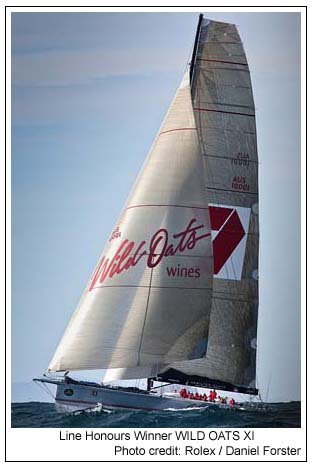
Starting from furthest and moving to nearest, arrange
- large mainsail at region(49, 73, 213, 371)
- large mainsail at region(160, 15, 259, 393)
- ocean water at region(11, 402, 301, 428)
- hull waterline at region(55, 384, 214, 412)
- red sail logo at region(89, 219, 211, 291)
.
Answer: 1. large mainsail at region(160, 15, 259, 393)
2. hull waterline at region(55, 384, 214, 412)
3. red sail logo at region(89, 219, 211, 291)
4. large mainsail at region(49, 73, 213, 371)
5. ocean water at region(11, 402, 301, 428)

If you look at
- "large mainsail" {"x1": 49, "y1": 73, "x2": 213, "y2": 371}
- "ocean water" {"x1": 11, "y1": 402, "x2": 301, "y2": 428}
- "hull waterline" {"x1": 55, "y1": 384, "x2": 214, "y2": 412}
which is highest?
"large mainsail" {"x1": 49, "y1": 73, "x2": 213, "y2": 371}

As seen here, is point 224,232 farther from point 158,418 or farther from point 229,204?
point 158,418

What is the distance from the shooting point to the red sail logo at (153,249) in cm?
1413

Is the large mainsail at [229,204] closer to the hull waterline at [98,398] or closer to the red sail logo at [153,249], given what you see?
the hull waterline at [98,398]

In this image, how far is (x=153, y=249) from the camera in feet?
46.4

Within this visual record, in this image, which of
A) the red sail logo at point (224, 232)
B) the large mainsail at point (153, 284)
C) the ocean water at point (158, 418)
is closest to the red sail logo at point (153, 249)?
the large mainsail at point (153, 284)

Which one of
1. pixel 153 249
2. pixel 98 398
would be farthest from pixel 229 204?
pixel 98 398

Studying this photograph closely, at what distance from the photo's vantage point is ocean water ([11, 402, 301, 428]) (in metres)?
13.1

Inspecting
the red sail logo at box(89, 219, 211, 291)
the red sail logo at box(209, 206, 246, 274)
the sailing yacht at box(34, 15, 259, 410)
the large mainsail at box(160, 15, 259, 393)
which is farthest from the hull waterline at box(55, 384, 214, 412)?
the red sail logo at box(209, 206, 246, 274)

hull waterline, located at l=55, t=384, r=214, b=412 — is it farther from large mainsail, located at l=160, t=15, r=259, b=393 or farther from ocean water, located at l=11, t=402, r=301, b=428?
large mainsail, located at l=160, t=15, r=259, b=393

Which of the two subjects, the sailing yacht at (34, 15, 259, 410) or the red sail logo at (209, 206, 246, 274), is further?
the red sail logo at (209, 206, 246, 274)

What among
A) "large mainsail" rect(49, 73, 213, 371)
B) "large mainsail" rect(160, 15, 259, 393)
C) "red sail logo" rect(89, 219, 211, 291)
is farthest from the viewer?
"large mainsail" rect(160, 15, 259, 393)

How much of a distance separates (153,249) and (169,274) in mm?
283

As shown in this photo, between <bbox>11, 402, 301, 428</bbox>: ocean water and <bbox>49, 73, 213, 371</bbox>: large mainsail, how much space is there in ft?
1.57
